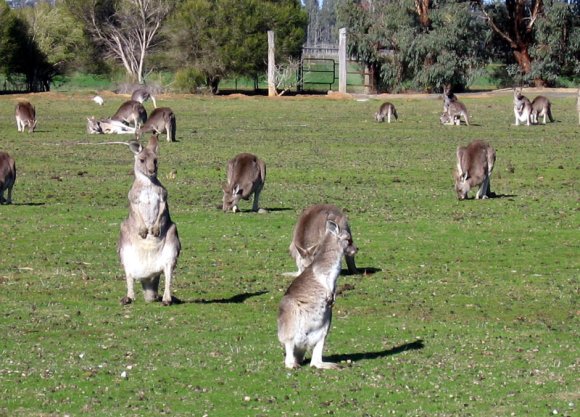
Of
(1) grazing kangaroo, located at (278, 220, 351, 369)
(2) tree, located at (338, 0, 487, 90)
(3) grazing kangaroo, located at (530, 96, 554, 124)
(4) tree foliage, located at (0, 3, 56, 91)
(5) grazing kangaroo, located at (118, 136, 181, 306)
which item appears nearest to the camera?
(1) grazing kangaroo, located at (278, 220, 351, 369)

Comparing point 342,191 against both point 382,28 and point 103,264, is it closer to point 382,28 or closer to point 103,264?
point 103,264

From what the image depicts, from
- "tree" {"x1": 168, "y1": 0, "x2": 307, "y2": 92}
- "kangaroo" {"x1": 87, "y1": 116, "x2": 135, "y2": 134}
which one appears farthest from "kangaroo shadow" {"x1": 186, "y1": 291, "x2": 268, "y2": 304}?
"tree" {"x1": 168, "y1": 0, "x2": 307, "y2": 92}

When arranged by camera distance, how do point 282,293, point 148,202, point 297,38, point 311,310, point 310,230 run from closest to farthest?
point 311,310 → point 148,202 → point 310,230 → point 282,293 → point 297,38

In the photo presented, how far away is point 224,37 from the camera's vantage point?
186 feet

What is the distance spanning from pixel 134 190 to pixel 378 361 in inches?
130

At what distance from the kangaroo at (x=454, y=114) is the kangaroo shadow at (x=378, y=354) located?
26.7m

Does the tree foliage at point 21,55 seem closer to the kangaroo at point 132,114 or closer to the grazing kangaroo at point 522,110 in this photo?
the kangaroo at point 132,114

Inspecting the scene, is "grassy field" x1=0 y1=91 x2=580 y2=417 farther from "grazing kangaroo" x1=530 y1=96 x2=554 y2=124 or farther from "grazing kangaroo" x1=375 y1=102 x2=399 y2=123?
"grazing kangaroo" x1=375 y1=102 x2=399 y2=123

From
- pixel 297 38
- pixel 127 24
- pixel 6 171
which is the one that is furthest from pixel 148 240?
pixel 127 24

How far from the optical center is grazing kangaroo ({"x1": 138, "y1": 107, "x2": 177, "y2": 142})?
29.2 m

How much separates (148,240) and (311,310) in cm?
301

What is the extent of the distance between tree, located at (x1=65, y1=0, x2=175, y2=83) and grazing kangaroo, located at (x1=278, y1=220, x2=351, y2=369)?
51.3 m

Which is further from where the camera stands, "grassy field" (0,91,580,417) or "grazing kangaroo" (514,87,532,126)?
"grazing kangaroo" (514,87,532,126)

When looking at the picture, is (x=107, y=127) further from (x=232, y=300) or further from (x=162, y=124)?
(x=232, y=300)
